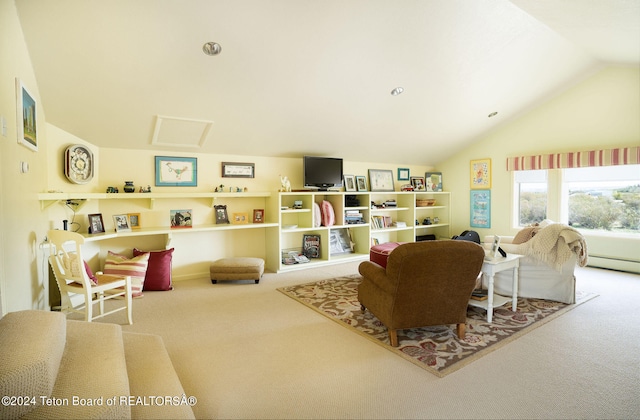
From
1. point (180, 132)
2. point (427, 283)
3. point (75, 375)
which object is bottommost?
point (75, 375)

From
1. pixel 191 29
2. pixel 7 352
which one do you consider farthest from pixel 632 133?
pixel 7 352

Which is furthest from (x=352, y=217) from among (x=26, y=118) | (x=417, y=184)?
(x=26, y=118)

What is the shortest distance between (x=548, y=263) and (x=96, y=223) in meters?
5.21

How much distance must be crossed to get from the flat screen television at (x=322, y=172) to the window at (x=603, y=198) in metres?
3.94

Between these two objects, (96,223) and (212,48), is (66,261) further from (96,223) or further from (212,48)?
(212,48)

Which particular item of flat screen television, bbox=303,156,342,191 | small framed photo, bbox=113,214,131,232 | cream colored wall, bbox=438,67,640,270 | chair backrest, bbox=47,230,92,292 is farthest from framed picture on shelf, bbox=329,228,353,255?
chair backrest, bbox=47,230,92,292

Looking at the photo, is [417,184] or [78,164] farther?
[417,184]

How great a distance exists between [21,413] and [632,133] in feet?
23.4

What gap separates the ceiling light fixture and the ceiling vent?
1.14 metres

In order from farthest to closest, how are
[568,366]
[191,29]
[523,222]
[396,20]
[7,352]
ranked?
[523,222]
[396,20]
[191,29]
[568,366]
[7,352]

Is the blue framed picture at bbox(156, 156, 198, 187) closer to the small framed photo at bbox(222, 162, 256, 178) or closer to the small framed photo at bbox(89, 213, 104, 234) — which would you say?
the small framed photo at bbox(222, 162, 256, 178)

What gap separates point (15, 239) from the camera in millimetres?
2363

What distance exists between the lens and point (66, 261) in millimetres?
2822

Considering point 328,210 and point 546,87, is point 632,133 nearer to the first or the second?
point 546,87
